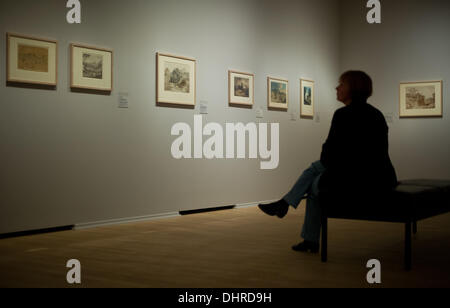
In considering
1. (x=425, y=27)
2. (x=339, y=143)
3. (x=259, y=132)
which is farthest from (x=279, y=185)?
(x=339, y=143)

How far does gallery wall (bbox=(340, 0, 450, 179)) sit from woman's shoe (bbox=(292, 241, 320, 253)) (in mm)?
7815

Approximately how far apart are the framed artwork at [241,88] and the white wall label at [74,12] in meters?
3.48

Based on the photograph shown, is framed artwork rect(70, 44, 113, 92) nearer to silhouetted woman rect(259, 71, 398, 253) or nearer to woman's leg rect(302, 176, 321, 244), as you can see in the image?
woman's leg rect(302, 176, 321, 244)

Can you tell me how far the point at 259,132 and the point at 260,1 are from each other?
2.78 metres

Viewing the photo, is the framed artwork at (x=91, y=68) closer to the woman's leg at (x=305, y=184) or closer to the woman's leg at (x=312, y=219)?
the woman's leg at (x=305, y=184)

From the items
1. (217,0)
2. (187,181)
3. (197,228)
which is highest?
(217,0)

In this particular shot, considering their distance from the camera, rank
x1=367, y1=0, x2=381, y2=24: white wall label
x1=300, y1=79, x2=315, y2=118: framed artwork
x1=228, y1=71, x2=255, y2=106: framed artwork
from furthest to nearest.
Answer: x1=367, y1=0, x2=381, y2=24: white wall label, x1=300, y1=79, x2=315, y2=118: framed artwork, x1=228, y1=71, x2=255, y2=106: framed artwork

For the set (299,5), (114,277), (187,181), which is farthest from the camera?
(299,5)

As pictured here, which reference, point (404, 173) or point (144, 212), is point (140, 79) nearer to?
point (144, 212)

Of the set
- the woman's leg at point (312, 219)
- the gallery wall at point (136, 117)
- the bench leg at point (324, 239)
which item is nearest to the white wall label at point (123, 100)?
the gallery wall at point (136, 117)

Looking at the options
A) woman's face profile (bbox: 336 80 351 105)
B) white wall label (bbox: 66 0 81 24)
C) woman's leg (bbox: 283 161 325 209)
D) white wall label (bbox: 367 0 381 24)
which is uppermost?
white wall label (bbox: 367 0 381 24)

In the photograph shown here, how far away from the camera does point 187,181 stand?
9.41 meters

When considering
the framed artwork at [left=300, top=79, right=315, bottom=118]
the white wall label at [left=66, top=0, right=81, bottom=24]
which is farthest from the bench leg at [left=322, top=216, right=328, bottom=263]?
the framed artwork at [left=300, top=79, right=315, bottom=118]

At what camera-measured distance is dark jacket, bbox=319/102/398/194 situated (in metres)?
5.18
